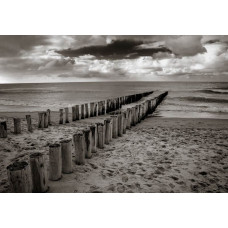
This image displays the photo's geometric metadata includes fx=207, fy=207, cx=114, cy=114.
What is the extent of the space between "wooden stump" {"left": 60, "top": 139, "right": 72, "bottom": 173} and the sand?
3.8 inches

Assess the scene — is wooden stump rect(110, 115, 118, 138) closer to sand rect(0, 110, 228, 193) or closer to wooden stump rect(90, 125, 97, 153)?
sand rect(0, 110, 228, 193)

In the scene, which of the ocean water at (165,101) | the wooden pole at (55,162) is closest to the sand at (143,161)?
the wooden pole at (55,162)

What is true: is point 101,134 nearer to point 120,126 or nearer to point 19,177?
point 120,126

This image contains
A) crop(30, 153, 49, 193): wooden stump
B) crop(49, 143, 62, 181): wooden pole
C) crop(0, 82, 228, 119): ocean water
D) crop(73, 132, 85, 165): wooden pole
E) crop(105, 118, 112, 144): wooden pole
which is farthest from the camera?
crop(0, 82, 228, 119): ocean water

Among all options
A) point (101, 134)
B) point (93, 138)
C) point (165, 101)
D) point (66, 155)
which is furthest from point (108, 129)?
point (165, 101)

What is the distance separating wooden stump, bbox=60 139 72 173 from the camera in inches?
110

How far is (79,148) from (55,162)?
21.0 inches

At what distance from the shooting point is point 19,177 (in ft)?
6.90

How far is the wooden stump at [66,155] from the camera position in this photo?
110 inches

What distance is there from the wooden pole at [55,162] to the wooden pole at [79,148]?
0.45 m

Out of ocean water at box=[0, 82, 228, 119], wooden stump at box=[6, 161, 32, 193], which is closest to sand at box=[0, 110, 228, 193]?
wooden stump at box=[6, 161, 32, 193]

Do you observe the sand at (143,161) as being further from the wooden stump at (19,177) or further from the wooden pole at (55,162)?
the wooden stump at (19,177)
